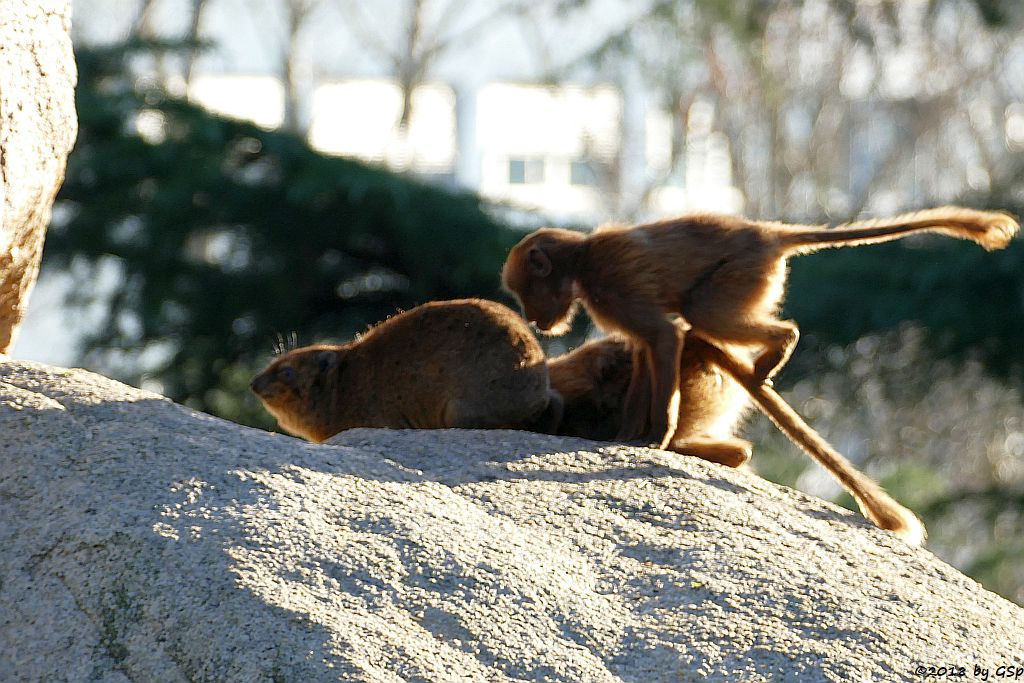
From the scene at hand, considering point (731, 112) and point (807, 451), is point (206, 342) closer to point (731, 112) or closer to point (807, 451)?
point (807, 451)

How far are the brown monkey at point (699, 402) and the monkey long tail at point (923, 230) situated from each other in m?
0.48

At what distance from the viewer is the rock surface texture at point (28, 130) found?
14.0 ft

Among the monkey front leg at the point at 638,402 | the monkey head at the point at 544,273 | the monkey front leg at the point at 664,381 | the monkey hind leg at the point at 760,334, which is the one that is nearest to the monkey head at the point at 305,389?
the monkey head at the point at 544,273

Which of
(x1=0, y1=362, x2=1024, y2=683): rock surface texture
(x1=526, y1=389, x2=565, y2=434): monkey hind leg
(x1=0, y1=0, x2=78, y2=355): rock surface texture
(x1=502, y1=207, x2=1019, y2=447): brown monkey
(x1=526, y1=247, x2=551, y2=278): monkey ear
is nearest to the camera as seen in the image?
(x1=0, y1=362, x2=1024, y2=683): rock surface texture

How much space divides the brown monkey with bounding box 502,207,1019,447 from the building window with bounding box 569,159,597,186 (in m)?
17.9

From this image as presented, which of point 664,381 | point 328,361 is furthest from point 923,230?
point 328,361

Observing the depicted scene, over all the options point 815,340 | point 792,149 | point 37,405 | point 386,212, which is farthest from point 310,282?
point 792,149

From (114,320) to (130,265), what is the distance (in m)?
A: 0.42

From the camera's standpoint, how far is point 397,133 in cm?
2092

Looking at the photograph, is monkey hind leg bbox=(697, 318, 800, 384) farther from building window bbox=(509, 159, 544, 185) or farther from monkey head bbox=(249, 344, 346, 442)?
building window bbox=(509, 159, 544, 185)

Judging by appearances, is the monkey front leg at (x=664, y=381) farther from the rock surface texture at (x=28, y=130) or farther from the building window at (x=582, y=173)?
the building window at (x=582, y=173)

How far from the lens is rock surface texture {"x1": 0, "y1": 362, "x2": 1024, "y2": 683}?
3.25 metres

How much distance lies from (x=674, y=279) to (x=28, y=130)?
2.18 m

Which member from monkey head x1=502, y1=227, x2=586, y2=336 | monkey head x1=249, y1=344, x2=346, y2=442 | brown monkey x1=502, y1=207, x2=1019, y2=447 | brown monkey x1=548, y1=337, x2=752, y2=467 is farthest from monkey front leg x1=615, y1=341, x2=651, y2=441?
monkey head x1=249, y1=344, x2=346, y2=442
